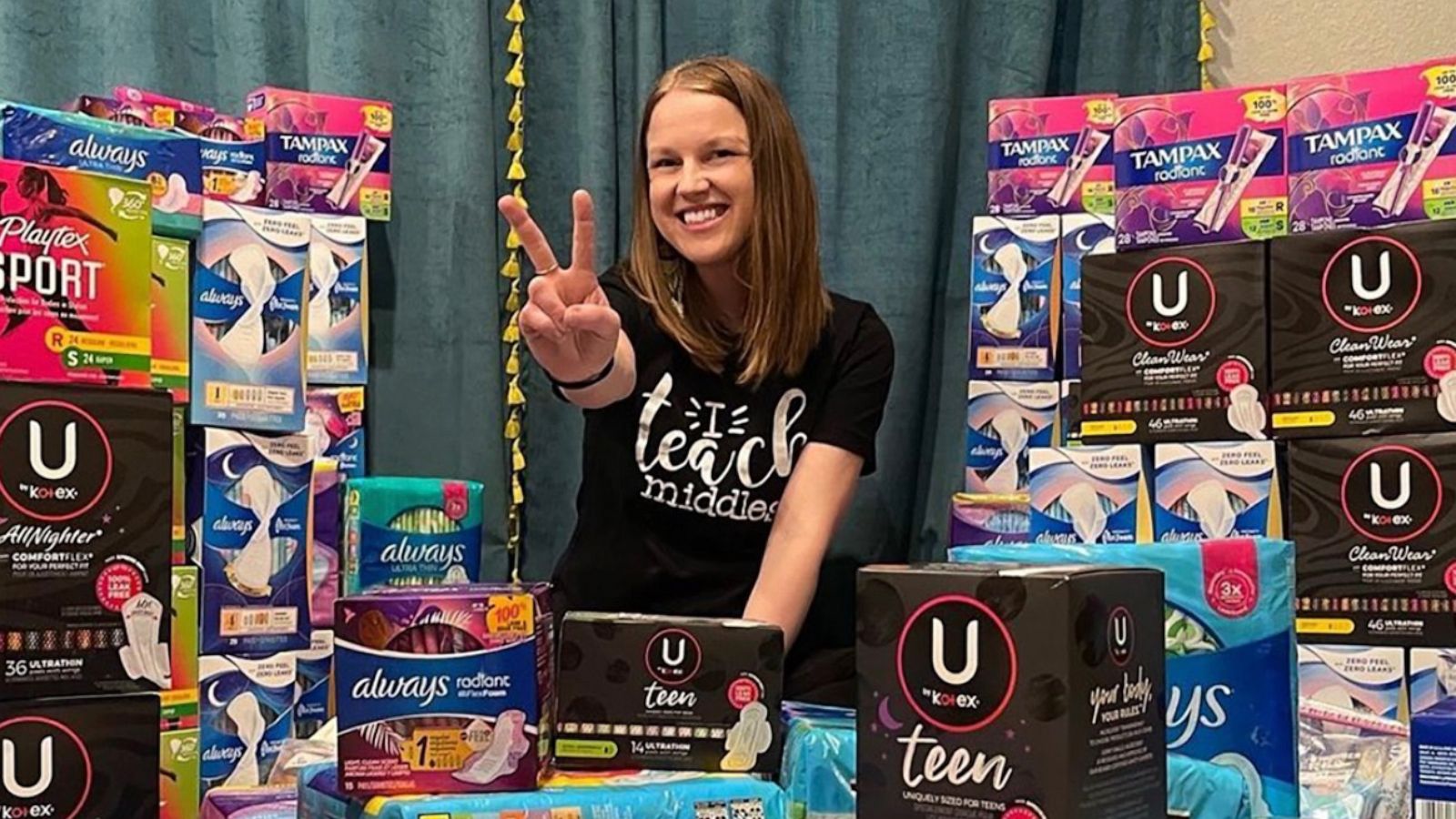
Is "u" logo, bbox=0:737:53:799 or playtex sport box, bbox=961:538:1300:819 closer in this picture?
"u" logo, bbox=0:737:53:799

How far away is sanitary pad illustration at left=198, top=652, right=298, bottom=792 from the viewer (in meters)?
1.84

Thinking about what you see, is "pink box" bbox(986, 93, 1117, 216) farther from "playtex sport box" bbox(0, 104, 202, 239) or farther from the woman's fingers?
"playtex sport box" bbox(0, 104, 202, 239)

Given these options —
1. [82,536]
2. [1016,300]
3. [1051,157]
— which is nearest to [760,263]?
[1016,300]

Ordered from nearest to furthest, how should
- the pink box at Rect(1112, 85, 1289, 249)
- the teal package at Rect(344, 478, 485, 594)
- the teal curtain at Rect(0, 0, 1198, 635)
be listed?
the pink box at Rect(1112, 85, 1289, 249) < the teal package at Rect(344, 478, 485, 594) < the teal curtain at Rect(0, 0, 1198, 635)

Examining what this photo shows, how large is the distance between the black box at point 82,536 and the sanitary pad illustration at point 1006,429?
47.1 inches

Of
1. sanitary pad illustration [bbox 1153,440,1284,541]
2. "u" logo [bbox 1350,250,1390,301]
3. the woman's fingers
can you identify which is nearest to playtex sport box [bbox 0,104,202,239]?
the woman's fingers

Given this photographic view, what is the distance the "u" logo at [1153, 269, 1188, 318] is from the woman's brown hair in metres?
0.48

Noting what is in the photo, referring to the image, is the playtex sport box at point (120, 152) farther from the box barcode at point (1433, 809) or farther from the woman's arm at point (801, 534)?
the box barcode at point (1433, 809)

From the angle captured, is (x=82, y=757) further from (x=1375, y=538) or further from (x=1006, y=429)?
(x=1006, y=429)

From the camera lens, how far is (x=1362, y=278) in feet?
4.97

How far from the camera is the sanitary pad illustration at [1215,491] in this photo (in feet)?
5.09

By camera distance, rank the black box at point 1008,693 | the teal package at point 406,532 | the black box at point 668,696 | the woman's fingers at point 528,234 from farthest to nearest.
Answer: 1. the teal package at point 406,532
2. the woman's fingers at point 528,234
3. the black box at point 668,696
4. the black box at point 1008,693

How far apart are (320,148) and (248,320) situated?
1.16 feet

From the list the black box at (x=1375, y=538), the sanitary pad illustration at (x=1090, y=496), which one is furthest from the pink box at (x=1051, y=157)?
the black box at (x=1375, y=538)
